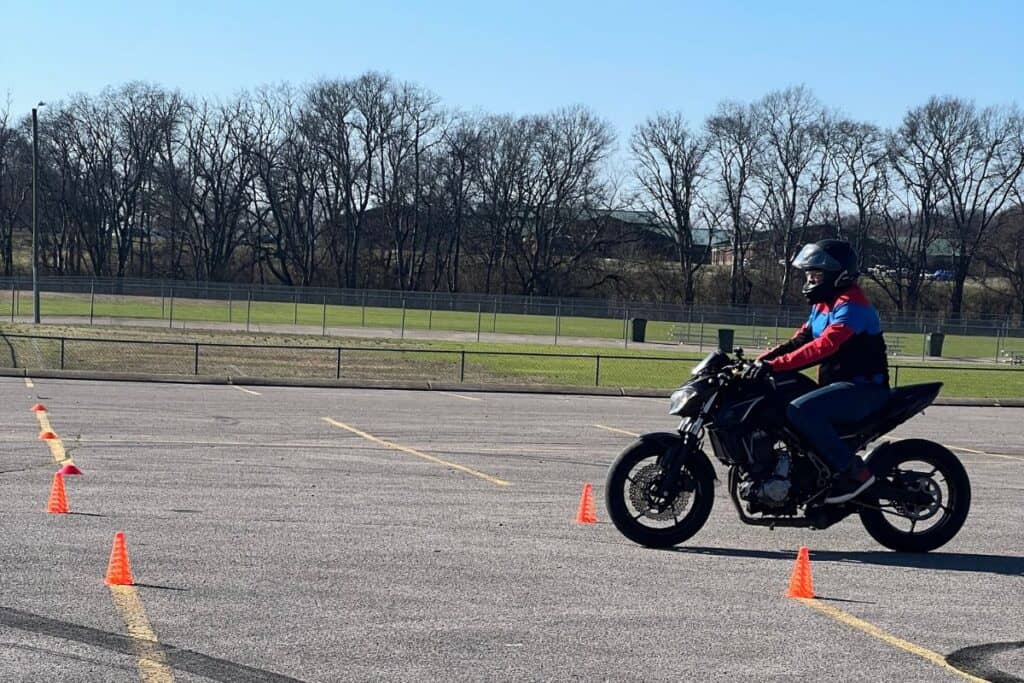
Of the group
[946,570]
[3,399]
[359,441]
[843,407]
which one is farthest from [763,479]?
[3,399]

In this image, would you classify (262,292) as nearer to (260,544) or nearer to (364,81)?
(364,81)

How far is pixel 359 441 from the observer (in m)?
16.5

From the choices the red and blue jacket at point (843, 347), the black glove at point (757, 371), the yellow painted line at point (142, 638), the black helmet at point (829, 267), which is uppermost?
the black helmet at point (829, 267)

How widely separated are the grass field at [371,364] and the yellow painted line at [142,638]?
23.0 meters

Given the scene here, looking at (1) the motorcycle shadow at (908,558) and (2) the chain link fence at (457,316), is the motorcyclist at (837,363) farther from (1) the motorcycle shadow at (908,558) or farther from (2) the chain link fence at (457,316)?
(2) the chain link fence at (457,316)

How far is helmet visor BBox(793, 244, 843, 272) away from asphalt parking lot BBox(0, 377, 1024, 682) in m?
1.99

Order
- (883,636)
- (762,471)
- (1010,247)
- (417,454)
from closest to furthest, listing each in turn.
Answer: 1. (883,636)
2. (762,471)
3. (417,454)
4. (1010,247)

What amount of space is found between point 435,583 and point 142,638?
1936mm

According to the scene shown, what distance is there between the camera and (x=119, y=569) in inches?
294

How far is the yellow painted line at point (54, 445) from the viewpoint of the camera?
13136 mm

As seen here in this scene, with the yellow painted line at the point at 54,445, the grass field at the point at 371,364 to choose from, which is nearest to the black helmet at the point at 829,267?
the yellow painted line at the point at 54,445

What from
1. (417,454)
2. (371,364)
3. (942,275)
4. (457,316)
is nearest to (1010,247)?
(942,275)

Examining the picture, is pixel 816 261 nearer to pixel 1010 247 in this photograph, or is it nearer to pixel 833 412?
pixel 833 412

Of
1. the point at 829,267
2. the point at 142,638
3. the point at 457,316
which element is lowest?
the point at 142,638
